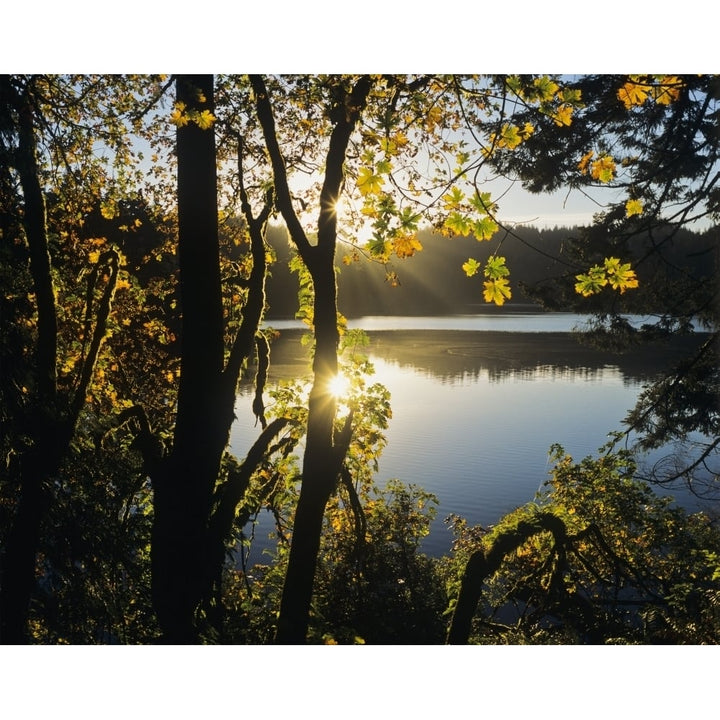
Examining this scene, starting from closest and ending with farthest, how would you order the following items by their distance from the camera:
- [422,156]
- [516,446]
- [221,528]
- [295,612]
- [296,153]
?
[295,612] < [221,528] < [422,156] < [296,153] < [516,446]

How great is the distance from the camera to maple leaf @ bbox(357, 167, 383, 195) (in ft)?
6.55

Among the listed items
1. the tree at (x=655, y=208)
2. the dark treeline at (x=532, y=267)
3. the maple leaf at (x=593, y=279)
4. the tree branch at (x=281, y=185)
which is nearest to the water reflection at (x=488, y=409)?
the tree at (x=655, y=208)

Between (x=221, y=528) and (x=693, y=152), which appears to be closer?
(x=221, y=528)

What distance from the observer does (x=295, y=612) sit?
2.83 meters

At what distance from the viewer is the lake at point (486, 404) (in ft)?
37.3

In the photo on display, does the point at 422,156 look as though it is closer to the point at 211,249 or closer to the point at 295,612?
the point at 211,249

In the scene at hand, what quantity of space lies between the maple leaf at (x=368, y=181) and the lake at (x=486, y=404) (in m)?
4.35

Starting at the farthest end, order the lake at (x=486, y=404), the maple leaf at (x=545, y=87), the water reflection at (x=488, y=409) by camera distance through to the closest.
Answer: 1. the water reflection at (x=488, y=409)
2. the lake at (x=486, y=404)
3. the maple leaf at (x=545, y=87)

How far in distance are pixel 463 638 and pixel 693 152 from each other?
350 cm

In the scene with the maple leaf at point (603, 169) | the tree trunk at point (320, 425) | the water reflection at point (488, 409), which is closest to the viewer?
the maple leaf at point (603, 169)

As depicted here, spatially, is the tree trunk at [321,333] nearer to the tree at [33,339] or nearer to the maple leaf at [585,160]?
the maple leaf at [585,160]

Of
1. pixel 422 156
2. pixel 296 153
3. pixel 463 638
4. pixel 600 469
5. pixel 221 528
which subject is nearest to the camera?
pixel 221 528
